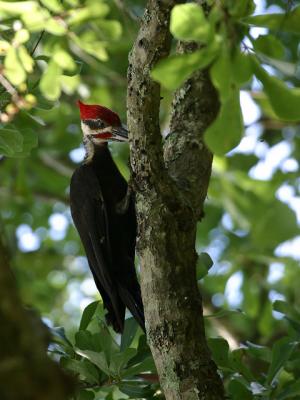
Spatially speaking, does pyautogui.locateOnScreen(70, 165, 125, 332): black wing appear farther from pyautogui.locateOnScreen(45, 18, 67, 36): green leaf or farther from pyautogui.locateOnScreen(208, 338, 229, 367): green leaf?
pyautogui.locateOnScreen(45, 18, 67, 36): green leaf

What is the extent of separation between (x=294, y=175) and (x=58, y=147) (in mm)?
1796

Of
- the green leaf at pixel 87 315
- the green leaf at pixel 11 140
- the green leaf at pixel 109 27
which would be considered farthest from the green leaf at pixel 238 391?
the green leaf at pixel 109 27

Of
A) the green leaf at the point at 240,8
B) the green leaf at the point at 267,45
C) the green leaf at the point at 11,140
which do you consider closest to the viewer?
the green leaf at the point at 240,8

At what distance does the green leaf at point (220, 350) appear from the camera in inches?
109

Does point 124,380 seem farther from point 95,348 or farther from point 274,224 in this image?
point 274,224

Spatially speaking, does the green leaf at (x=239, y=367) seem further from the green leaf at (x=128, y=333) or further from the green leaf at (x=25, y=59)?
the green leaf at (x=25, y=59)

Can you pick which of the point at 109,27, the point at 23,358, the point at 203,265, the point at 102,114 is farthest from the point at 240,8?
the point at 102,114

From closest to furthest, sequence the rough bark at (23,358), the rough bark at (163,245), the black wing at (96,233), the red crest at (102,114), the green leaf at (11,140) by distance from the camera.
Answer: the rough bark at (23,358) → the rough bark at (163,245) → the green leaf at (11,140) → the black wing at (96,233) → the red crest at (102,114)

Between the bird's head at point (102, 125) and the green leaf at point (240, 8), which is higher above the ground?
the bird's head at point (102, 125)

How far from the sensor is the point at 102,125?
4.19m

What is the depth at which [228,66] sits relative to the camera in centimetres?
171

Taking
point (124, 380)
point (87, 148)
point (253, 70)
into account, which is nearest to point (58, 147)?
point (87, 148)

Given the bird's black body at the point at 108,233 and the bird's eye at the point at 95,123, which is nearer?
the bird's black body at the point at 108,233

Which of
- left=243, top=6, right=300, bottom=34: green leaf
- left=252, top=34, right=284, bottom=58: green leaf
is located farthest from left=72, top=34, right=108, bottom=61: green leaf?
left=243, top=6, right=300, bottom=34: green leaf
